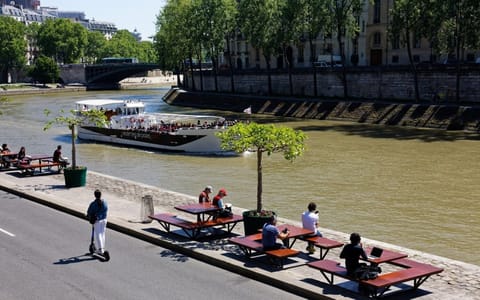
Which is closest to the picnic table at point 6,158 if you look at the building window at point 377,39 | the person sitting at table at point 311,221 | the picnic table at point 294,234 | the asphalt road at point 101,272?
the asphalt road at point 101,272

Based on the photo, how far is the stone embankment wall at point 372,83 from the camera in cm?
5898

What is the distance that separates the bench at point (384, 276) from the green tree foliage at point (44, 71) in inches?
5627

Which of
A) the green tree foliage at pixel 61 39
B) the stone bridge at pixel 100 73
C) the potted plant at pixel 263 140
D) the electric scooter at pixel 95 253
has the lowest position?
the electric scooter at pixel 95 253

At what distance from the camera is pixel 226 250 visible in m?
16.2

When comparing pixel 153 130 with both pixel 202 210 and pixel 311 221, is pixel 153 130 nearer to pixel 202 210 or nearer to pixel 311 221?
pixel 202 210

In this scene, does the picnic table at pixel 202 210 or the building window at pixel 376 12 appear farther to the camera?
the building window at pixel 376 12

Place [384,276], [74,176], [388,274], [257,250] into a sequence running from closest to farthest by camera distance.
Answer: [384,276] < [388,274] < [257,250] < [74,176]

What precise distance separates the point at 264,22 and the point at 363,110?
1999 centimetres

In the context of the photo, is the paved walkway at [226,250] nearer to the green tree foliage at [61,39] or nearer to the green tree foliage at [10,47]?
the green tree foliage at [10,47]

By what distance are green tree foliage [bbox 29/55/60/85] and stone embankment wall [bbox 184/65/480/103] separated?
70363 millimetres

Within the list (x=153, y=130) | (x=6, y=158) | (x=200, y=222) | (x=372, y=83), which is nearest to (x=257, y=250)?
(x=200, y=222)

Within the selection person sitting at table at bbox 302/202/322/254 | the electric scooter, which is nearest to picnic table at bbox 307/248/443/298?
person sitting at table at bbox 302/202/322/254

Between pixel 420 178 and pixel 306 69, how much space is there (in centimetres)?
4744

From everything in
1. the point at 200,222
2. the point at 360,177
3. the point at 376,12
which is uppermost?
the point at 376,12
